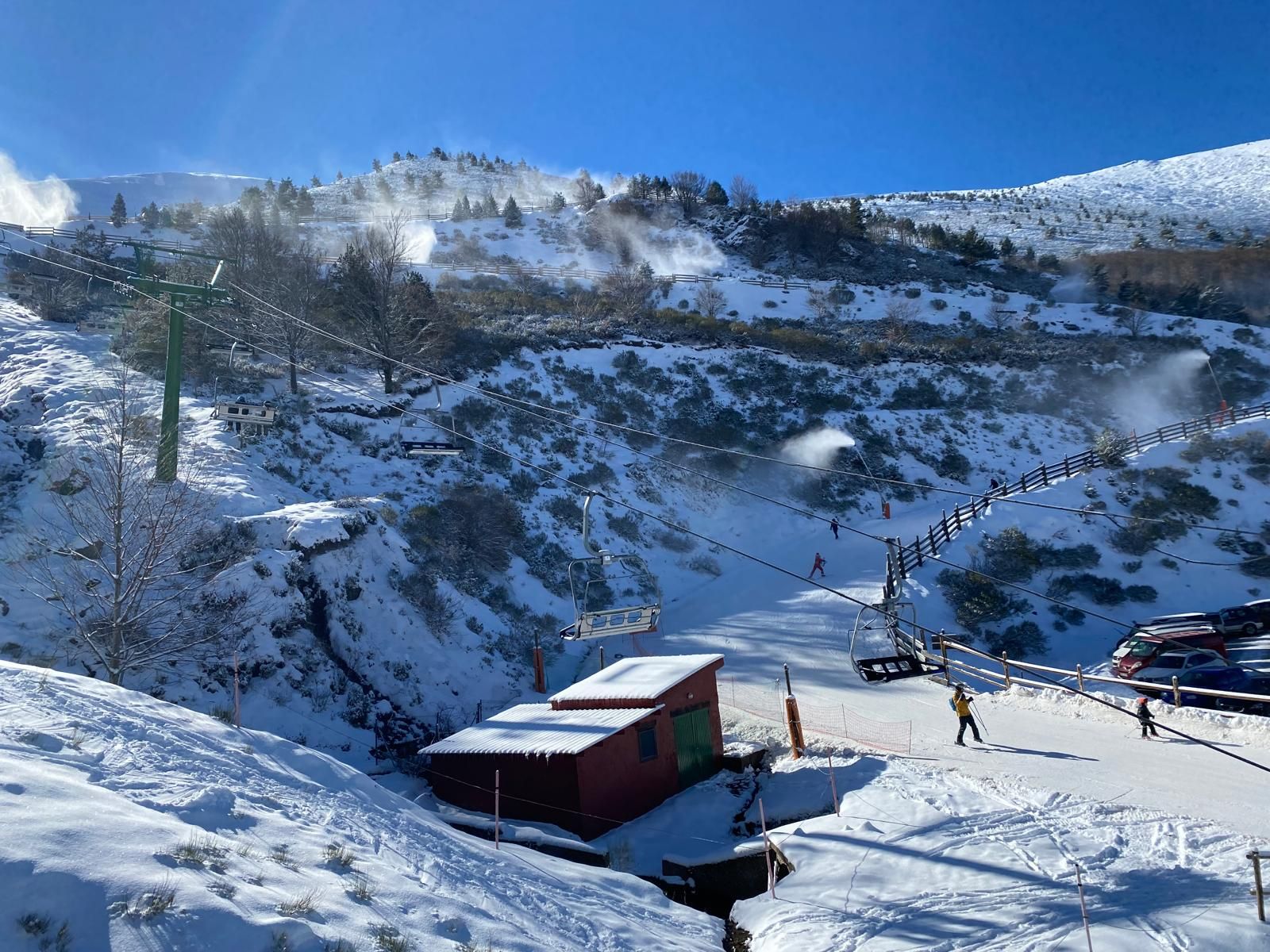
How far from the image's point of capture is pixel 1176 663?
19.9 m

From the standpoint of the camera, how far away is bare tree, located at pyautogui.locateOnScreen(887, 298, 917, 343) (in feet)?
190

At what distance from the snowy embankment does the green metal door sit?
658 centimetres

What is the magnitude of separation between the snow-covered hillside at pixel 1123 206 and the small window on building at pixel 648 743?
87.2 metres

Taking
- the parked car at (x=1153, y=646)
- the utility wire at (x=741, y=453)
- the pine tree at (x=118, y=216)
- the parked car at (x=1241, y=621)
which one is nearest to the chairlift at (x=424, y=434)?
the utility wire at (x=741, y=453)

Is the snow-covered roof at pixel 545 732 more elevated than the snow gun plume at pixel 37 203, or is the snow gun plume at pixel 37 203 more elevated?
the snow gun plume at pixel 37 203

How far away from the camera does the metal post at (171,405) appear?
17984 mm

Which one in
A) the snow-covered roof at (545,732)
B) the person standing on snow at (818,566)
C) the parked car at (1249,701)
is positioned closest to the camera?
the snow-covered roof at (545,732)

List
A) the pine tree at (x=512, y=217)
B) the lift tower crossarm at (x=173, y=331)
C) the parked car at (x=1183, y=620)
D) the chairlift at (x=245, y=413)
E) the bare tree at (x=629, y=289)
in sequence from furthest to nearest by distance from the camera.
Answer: the pine tree at (x=512, y=217), the bare tree at (x=629, y=289), the parked car at (x=1183, y=620), the chairlift at (x=245, y=413), the lift tower crossarm at (x=173, y=331)

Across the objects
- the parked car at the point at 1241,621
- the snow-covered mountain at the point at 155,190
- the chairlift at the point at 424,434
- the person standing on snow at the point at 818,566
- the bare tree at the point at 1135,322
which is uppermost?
the snow-covered mountain at the point at 155,190

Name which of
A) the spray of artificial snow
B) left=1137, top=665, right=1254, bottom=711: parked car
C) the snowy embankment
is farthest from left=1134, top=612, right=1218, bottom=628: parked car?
the spray of artificial snow

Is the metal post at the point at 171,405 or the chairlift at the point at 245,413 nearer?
the metal post at the point at 171,405

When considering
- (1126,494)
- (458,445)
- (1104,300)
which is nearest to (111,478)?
(458,445)

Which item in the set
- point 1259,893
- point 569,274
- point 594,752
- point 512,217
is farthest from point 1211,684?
point 512,217

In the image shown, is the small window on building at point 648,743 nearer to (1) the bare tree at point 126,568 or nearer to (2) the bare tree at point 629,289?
(1) the bare tree at point 126,568
